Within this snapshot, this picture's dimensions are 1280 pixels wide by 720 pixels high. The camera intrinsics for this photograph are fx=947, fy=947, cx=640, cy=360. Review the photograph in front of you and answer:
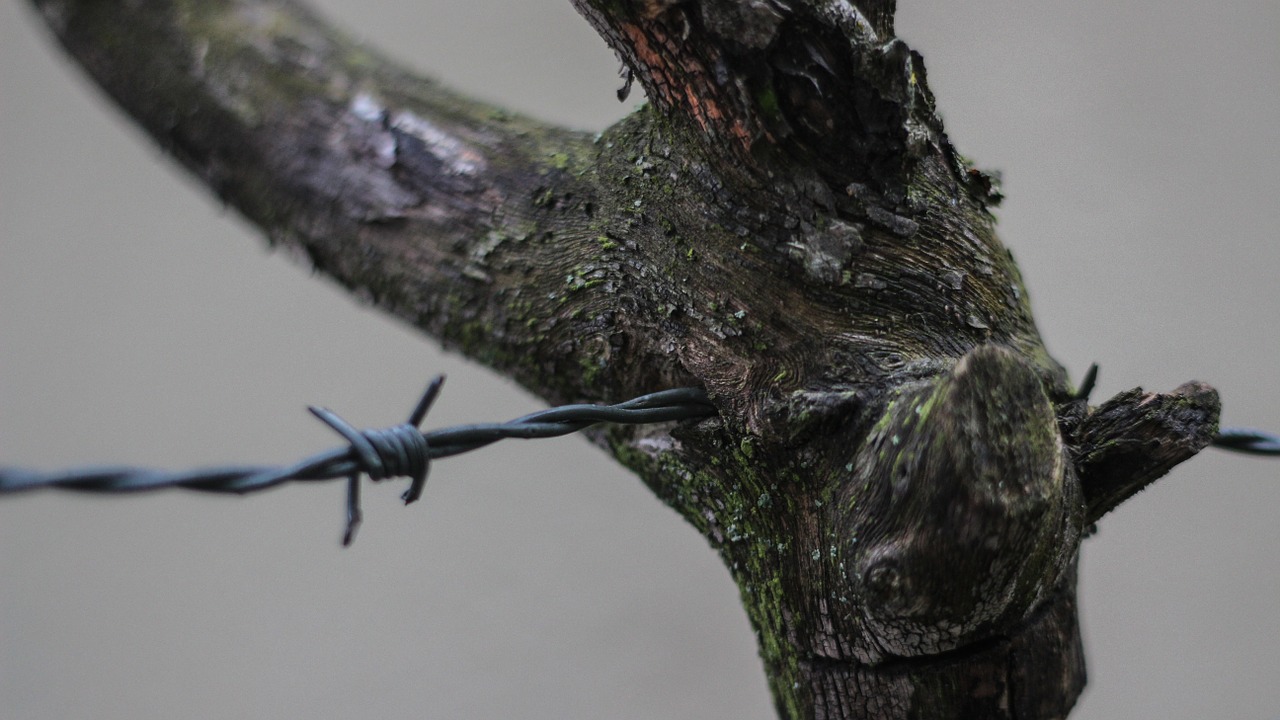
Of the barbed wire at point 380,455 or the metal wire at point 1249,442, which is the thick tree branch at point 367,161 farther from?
the metal wire at point 1249,442

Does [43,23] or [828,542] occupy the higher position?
[43,23]

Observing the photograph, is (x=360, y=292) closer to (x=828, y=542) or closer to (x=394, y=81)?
(x=394, y=81)

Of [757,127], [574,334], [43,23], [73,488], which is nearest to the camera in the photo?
[73,488]

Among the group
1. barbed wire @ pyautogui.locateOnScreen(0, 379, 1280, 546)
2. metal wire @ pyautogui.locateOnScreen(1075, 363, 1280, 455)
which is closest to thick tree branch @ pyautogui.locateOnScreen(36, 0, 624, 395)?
barbed wire @ pyautogui.locateOnScreen(0, 379, 1280, 546)

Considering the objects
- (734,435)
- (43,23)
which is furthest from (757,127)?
(43,23)

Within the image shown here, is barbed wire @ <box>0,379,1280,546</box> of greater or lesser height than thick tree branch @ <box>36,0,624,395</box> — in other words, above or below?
below

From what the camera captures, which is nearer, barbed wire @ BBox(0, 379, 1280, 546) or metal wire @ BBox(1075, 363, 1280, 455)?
barbed wire @ BBox(0, 379, 1280, 546)

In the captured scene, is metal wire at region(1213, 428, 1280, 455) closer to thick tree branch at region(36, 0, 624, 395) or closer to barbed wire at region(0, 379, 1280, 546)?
barbed wire at region(0, 379, 1280, 546)

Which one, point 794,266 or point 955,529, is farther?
point 794,266

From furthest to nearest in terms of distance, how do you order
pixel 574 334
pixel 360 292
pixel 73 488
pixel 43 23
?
pixel 43 23, pixel 360 292, pixel 574 334, pixel 73 488
